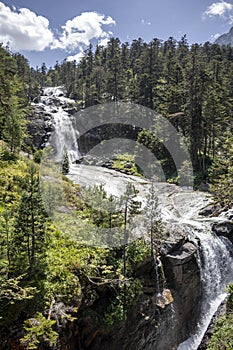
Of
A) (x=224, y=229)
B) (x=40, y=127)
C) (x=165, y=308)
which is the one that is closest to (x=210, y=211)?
(x=224, y=229)

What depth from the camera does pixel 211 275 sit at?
16.6m

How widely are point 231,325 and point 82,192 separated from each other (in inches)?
467

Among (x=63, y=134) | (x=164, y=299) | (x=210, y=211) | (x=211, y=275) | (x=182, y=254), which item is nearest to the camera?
(x=164, y=299)

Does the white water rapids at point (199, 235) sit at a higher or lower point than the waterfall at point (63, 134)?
lower

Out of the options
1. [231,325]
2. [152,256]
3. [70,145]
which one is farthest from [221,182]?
[70,145]

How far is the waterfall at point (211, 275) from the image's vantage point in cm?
1577

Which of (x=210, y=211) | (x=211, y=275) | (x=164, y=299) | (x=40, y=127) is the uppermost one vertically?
Answer: (x=40, y=127)

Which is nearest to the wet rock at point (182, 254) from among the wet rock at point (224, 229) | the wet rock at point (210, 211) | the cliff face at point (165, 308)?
the cliff face at point (165, 308)

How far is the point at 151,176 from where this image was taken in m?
37.5

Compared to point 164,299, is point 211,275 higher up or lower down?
higher up

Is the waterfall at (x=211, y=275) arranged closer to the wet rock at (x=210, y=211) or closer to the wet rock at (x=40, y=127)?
the wet rock at (x=210, y=211)

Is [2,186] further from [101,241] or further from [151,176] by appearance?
[151,176]

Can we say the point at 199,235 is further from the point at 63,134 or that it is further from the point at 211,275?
the point at 63,134

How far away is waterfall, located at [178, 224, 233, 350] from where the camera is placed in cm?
1577
